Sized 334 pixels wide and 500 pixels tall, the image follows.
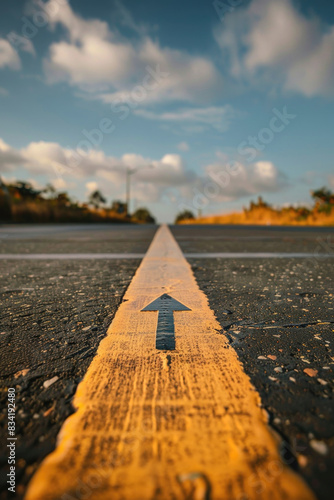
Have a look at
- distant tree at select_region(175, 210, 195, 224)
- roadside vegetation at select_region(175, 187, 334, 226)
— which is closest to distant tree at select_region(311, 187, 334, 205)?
roadside vegetation at select_region(175, 187, 334, 226)

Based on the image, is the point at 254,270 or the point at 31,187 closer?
the point at 254,270

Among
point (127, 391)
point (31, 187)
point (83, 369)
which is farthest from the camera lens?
point (31, 187)

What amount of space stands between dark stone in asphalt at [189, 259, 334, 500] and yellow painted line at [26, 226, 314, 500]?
0.06m

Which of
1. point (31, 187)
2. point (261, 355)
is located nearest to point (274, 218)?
point (31, 187)

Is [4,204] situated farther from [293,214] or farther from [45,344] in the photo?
[293,214]

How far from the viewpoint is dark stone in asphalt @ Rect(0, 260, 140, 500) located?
823 millimetres

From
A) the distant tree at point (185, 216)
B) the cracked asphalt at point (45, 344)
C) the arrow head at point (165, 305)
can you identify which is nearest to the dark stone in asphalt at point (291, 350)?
the arrow head at point (165, 305)

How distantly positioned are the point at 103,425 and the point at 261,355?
70 cm

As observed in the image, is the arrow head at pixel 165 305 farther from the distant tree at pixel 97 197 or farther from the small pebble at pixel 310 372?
the distant tree at pixel 97 197

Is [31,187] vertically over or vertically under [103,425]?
over

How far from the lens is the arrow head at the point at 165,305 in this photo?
6.20ft

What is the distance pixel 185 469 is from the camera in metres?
0.68

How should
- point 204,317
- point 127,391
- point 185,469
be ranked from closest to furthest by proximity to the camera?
1. point 185,469
2. point 127,391
3. point 204,317

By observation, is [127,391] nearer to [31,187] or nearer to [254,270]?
[254,270]
